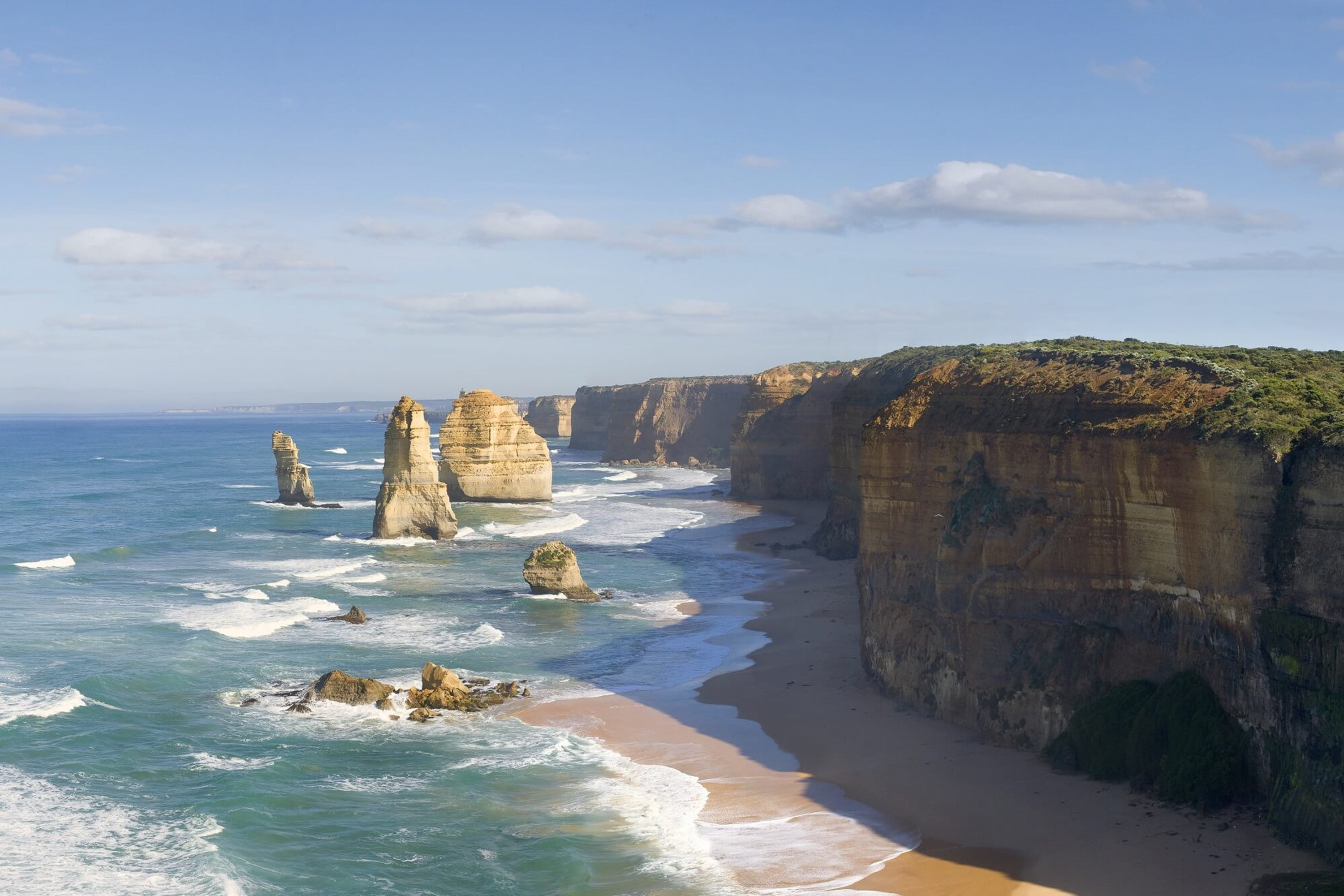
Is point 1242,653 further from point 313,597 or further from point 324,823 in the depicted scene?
point 313,597

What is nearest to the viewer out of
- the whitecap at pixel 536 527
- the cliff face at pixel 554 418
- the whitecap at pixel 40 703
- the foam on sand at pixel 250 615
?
the whitecap at pixel 40 703

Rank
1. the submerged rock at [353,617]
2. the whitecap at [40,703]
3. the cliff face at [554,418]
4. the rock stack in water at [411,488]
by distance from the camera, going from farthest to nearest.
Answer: the cliff face at [554,418] < the rock stack in water at [411,488] < the submerged rock at [353,617] < the whitecap at [40,703]

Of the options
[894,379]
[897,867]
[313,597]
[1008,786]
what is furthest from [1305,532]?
[313,597]

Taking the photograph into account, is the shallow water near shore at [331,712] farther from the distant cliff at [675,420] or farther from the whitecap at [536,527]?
the distant cliff at [675,420]

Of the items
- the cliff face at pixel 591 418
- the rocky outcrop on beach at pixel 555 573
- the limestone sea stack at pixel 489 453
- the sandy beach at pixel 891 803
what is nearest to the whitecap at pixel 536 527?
the limestone sea stack at pixel 489 453

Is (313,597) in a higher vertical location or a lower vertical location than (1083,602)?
lower

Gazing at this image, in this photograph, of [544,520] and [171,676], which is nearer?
[171,676]

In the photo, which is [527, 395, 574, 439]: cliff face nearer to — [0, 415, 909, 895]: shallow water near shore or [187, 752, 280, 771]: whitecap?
[0, 415, 909, 895]: shallow water near shore

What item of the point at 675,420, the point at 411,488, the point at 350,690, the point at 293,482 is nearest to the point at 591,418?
the point at 675,420
